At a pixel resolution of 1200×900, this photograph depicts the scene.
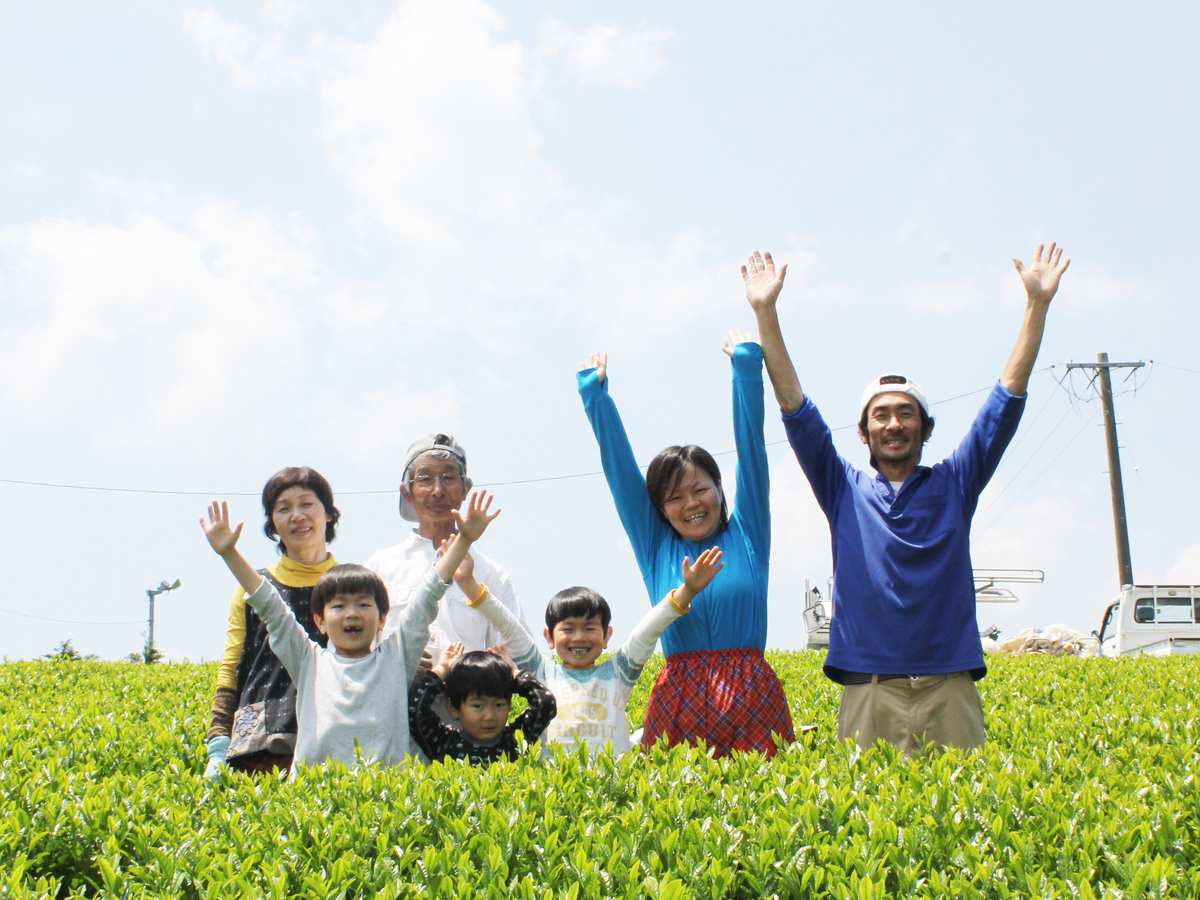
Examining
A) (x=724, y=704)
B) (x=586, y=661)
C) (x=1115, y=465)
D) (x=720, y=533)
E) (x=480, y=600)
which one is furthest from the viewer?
(x=1115, y=465)

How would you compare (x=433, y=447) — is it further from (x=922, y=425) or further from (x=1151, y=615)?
(x=1151, y=615)

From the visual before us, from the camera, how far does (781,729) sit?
13.3 feet

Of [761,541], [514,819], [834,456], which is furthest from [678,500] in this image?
[514,819]

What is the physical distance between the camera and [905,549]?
3844 mm

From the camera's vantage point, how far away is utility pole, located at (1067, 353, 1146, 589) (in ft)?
71.5

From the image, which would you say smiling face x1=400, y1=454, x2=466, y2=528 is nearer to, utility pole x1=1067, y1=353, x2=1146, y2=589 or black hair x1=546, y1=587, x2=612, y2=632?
black hair x1=546, y1=587, x2=612, y2=632

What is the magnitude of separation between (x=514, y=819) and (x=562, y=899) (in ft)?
1.80

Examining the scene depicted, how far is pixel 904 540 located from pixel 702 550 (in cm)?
82

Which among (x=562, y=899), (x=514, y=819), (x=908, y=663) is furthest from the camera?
(x=908, y=663)

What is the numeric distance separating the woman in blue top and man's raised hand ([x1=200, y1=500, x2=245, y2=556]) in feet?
5.26

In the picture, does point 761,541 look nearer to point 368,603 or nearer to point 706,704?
point 706,704

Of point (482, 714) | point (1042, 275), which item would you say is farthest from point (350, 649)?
point (1042, 275)

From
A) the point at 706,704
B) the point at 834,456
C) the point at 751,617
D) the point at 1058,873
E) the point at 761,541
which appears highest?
the point at 834,456

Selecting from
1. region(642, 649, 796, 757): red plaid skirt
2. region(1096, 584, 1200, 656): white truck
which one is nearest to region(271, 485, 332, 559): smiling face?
region(642, 649, 796, 757): red plaid skirt
